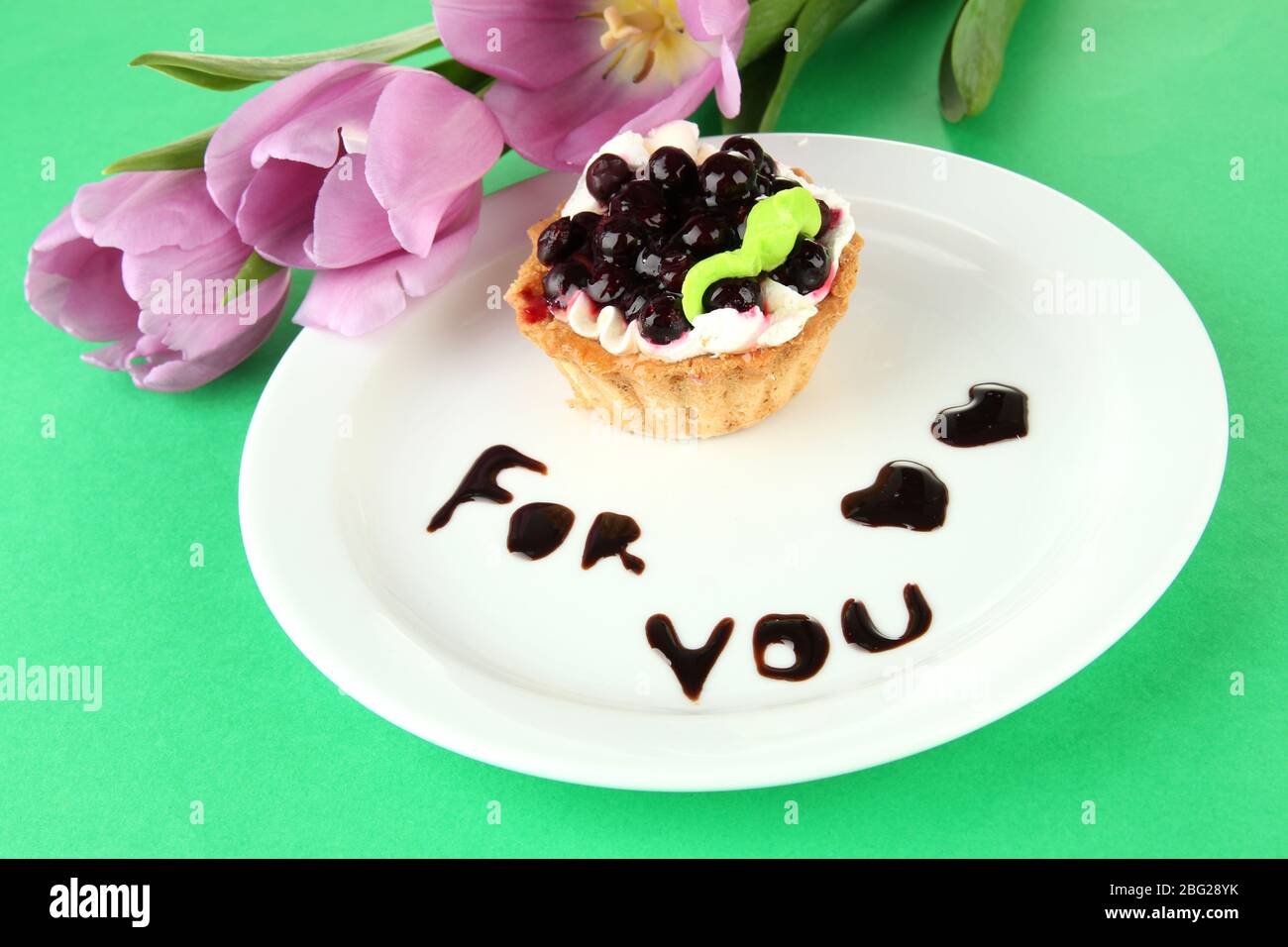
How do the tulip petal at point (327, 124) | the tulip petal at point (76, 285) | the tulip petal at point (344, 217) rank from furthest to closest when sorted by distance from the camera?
the tulip petal at point (76, 285), the tulip petal at point (344, 217), the tulip petal at point (327, 124)

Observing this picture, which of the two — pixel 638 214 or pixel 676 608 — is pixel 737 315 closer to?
pixel 638 214

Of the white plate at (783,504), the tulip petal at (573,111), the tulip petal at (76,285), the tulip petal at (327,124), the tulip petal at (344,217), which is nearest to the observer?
the white plate at (783,504)

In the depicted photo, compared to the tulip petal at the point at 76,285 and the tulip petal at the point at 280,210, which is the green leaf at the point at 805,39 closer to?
the tulip petal at the point at 280,210

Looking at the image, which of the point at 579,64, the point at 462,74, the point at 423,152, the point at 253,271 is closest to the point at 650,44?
the point at 579,64

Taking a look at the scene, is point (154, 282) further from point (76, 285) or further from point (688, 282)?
point (688, 282)

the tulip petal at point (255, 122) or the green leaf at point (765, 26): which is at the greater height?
the green leaf at point (765, 26)

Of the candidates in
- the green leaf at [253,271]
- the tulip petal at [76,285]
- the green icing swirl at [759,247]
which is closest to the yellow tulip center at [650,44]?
the green icing swirl at [759,247]

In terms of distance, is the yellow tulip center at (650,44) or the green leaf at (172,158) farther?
the yellow tulip center at (650,44)
